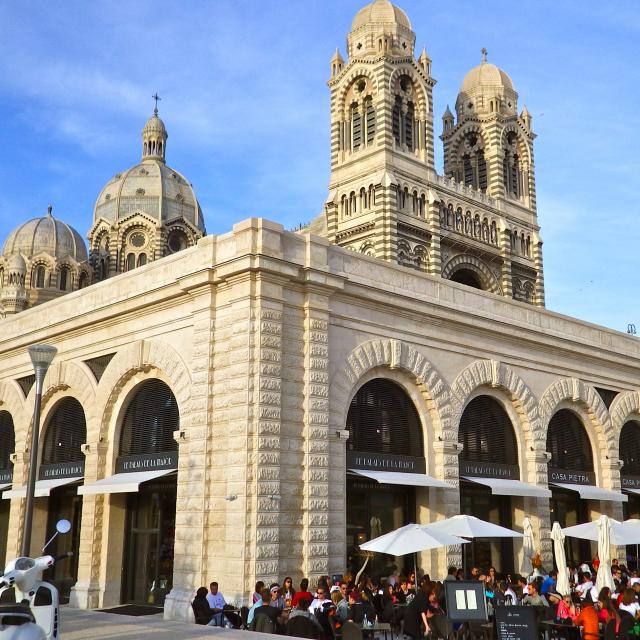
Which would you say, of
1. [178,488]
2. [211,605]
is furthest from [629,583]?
[178,488]

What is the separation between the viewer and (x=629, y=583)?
66.8ft

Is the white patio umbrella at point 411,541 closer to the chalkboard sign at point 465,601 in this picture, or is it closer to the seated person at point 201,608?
the chalkboard sign at point 465,601

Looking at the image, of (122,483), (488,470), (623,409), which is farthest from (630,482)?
(122,483)

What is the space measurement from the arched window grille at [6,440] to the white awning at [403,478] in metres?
14.5

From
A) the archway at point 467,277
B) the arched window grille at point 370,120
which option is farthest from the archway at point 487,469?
the arched window grille at point 370,120

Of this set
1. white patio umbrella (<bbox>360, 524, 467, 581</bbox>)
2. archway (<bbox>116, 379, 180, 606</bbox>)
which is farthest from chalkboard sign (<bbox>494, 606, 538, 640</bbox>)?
archway (<bbox>116, 379, 180, 606</bbox>)

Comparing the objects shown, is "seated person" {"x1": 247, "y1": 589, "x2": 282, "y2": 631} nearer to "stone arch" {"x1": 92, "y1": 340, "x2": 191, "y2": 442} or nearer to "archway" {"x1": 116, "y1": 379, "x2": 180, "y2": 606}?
"archway" {"x1": 116, "y1": 379, "x2": 180, "y2": 606}

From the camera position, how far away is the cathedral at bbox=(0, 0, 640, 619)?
20469 millimetres

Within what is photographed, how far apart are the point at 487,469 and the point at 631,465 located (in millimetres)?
10092

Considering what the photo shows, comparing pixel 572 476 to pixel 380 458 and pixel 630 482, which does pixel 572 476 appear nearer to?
pixel 630 482

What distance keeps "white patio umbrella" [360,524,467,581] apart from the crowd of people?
0.87 metres

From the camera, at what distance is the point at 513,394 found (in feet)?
90.4

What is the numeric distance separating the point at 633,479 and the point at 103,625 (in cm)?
2354

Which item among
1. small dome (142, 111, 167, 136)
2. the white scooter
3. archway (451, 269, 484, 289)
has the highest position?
small dome (142, 111, 167, 136)
